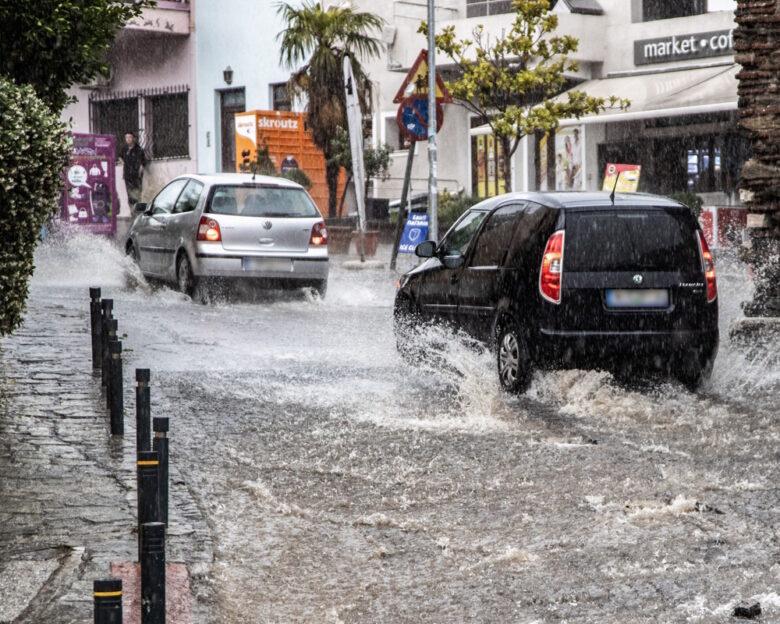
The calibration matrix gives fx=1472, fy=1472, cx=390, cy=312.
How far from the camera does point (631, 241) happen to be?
1059cm

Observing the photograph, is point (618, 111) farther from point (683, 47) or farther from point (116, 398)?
point (116, 398)

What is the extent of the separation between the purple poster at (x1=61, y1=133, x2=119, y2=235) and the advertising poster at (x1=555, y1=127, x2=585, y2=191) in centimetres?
1119

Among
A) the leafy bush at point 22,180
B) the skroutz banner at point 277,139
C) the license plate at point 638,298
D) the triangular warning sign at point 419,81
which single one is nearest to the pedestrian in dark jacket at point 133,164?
the skroutz banner at point 277,139

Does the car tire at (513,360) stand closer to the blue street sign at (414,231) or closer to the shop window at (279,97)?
the blue street sign at (414,231)

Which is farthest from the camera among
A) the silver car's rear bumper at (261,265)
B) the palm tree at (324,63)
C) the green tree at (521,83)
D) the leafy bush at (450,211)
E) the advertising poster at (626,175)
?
the palm tree at (324,63)

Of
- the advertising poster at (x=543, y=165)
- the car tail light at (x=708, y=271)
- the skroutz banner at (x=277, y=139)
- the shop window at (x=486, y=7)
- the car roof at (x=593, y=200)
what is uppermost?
the shop window at (x=486, y=7)

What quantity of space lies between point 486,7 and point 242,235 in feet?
67.2

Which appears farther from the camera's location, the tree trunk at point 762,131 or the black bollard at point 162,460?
the tree trunk at point 762,131

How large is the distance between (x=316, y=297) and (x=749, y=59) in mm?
6730

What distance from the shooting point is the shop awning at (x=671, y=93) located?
29.0 m

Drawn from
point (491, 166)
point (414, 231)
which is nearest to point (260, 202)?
point (414, 231)

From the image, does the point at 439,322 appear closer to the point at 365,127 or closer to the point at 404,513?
the point at 404,513

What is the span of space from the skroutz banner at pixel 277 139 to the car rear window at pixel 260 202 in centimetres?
1620

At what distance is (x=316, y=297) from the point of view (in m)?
19.0
